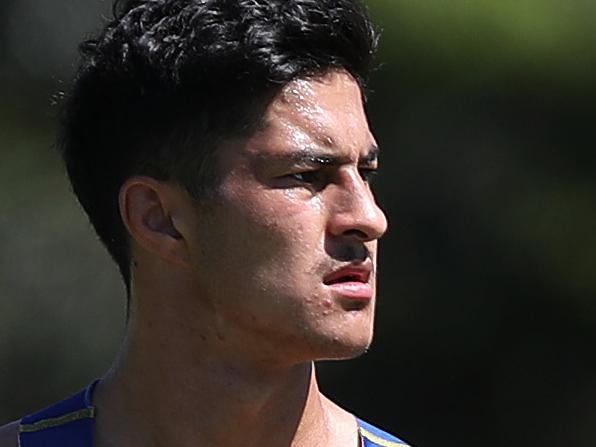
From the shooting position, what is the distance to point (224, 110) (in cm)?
275

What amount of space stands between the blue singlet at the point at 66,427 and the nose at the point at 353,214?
511mm

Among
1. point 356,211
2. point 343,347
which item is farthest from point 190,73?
point 343,347

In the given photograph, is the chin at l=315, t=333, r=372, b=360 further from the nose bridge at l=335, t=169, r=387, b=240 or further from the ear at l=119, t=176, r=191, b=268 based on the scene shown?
the ear at l=119, t=176, r=191, b=268

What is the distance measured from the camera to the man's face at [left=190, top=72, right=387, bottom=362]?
2662 mm

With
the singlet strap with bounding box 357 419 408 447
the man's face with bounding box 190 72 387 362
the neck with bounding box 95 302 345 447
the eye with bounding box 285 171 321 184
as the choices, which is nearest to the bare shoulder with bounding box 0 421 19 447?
the neck with bounding box 95 302 345 447

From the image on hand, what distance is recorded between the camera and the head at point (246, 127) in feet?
8.79

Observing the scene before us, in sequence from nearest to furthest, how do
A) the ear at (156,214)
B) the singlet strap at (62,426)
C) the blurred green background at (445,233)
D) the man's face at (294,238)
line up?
the man's face at (294,238) < the ear at (156,214) < the singlet strap at (62,426) < the blurred green background at (445,233)

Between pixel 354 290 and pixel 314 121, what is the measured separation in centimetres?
31

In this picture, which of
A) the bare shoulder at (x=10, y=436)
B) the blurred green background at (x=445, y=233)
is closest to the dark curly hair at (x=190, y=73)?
the bare shoulder at (x=10, y=436)

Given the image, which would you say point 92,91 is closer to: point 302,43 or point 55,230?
point 302,43

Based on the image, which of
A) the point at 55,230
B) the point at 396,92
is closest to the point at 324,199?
the point at 396,92

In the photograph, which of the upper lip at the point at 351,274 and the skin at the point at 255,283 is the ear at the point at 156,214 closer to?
the skin at the point at 255,283

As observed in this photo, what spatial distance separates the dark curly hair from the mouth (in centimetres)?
27

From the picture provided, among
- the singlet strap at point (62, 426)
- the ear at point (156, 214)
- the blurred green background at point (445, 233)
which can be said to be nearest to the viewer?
the ear at point (156, 214)
